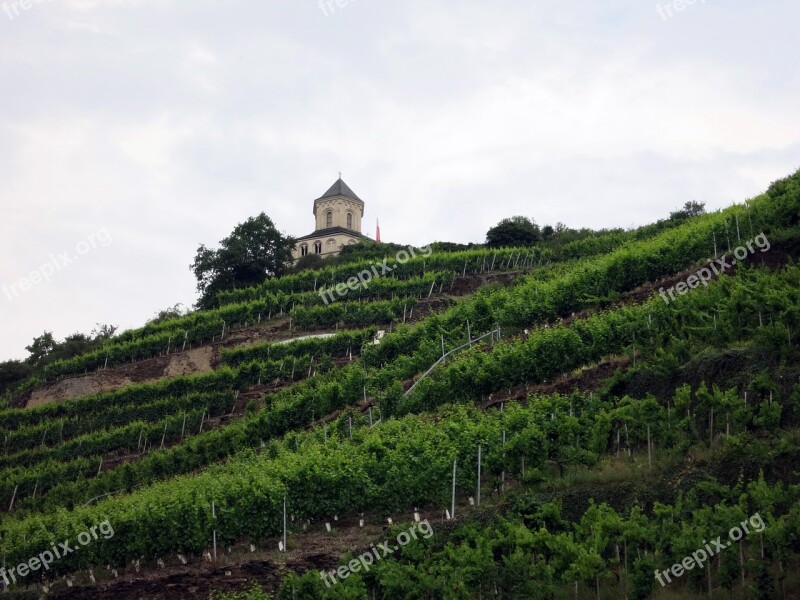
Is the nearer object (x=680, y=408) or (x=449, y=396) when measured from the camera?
(x=680, y=408)

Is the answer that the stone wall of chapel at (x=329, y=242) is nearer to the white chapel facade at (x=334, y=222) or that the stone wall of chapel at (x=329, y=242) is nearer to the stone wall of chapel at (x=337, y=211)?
the white chapel facade at (x=334, y=222)

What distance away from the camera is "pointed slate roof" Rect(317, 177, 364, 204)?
70.3 m

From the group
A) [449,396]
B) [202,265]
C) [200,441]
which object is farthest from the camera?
[202,265]

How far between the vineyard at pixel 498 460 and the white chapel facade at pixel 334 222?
31.5 m

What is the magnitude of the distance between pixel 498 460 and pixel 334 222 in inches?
1960

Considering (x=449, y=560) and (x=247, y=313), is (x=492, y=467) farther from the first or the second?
(x=247, y=313)

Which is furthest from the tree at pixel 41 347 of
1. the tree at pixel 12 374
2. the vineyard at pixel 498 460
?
the vineyard at pixel 498 460

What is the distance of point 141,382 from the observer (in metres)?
41.1

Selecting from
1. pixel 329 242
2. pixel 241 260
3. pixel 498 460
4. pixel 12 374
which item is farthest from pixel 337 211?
pixel 498 460

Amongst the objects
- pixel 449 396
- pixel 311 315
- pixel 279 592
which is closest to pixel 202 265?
pixel 311 315

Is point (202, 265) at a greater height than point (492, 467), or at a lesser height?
greater

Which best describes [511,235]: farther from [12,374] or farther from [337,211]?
[12,374]

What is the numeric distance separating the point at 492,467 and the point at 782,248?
1123cm

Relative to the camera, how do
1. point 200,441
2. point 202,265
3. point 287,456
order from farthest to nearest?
point 202,265
point 200,441
point 287,456
